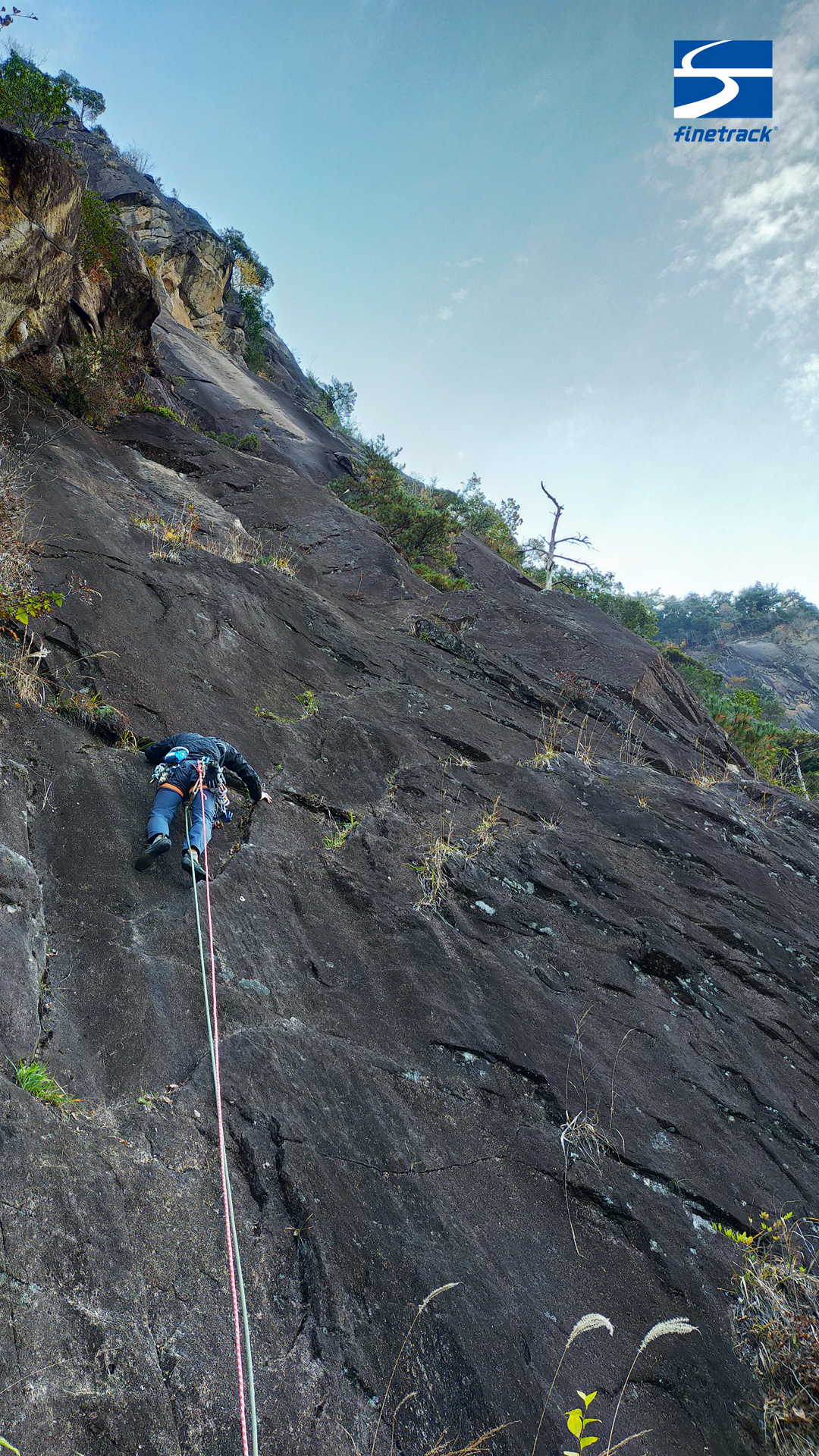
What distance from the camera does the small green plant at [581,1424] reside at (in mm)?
2322

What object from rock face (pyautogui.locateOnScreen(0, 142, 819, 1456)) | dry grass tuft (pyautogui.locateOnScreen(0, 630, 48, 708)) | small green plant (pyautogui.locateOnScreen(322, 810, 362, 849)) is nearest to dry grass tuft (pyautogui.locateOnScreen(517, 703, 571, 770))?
rock face (pyautogui.locateOnScreen(0, 142, 819, 1456))

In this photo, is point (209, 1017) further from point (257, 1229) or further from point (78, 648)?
point (78, 648)

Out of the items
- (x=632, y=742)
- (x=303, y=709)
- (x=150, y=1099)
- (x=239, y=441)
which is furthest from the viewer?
(x=239, y=441)

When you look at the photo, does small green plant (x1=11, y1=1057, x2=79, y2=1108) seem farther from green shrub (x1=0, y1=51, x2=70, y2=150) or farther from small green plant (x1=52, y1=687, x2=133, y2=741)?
green shrub (x1=0, y1=51, x2=70, y2=150)

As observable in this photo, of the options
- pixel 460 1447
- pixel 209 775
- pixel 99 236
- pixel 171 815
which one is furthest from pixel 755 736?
pixel 99 236

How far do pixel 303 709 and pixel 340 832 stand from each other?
2010 mm

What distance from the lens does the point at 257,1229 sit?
2.79 metres

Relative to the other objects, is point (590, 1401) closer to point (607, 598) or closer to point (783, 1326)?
point (783, 1326)

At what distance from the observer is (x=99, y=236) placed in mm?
10750

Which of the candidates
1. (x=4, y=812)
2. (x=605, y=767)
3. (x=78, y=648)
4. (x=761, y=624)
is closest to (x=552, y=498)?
(x=605, y=767)

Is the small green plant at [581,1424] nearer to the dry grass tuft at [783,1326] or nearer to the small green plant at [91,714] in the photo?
the dry grass tuft at [783,1326]

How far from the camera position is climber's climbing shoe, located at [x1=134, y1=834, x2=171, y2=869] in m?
4.25

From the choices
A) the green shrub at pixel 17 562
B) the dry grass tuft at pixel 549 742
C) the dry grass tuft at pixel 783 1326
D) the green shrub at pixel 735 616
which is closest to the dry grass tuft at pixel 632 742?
the dry grass tuft at pixel 549 742

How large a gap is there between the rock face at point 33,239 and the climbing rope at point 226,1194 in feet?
23.4
